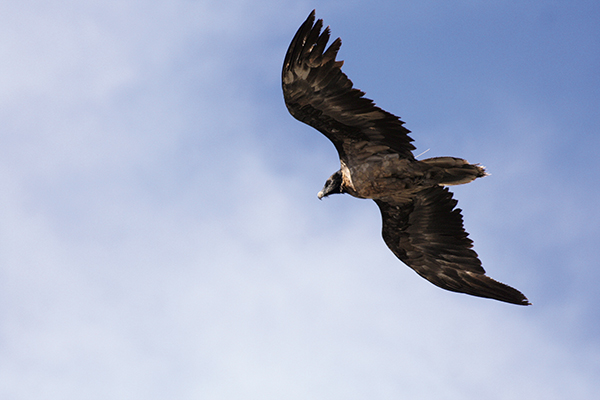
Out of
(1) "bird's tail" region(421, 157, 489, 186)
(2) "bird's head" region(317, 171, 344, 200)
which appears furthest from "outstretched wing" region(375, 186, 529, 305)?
(2) "bird's head" region(317, 171, 344, 200)

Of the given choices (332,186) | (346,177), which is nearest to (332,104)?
(346,177)

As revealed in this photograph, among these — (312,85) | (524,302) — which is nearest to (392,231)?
(524,302)

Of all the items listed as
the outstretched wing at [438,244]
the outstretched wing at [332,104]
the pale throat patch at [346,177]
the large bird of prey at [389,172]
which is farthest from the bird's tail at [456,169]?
the pale throat patch at [346,177]

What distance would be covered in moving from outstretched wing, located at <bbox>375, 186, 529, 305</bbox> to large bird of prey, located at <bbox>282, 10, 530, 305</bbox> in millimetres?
17

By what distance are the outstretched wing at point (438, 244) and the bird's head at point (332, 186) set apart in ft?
3.13

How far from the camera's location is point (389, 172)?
10.3m

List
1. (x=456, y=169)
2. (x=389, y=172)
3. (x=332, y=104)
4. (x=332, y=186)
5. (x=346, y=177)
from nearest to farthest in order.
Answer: (x=332, y=104), (x=456, y=169), (x=389, y=172), (x=346, y=177), (x=332, y=186)

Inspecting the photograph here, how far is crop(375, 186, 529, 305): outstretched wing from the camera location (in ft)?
36.3

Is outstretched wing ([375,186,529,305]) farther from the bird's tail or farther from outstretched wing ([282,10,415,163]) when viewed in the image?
outstretched wing ([282,10,415,163])

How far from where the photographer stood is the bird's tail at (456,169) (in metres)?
→ 9.81

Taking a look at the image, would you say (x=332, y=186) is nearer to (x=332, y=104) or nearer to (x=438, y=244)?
(x=332, y=104)

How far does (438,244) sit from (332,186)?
2.34 meters

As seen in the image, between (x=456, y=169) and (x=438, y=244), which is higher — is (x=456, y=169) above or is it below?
above

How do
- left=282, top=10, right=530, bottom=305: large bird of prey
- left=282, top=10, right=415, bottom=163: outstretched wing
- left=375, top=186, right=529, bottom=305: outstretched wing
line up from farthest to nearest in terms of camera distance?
left=375, top=186, right=529, bottom=305: outstretched wing, left=282, top=10, right=530, bottom=305: large bird of prey, left=282, top=10, right=415, bottom=163: outstretched wing
